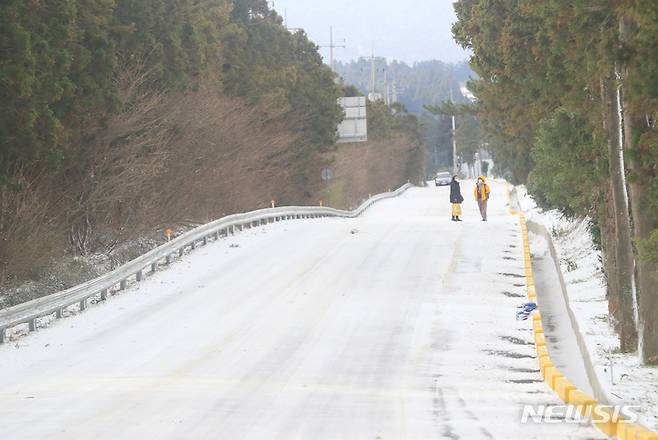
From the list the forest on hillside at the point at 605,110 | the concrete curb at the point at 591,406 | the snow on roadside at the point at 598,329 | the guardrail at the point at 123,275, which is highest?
the forest on hillside at the point at 605,110

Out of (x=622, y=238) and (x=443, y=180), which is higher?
(x=622, y=238)

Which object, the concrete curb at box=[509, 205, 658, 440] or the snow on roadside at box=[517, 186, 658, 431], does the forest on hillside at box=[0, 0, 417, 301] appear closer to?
the snow on roadside at box=[517, 186, 658, 431]

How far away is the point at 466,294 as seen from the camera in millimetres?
21641

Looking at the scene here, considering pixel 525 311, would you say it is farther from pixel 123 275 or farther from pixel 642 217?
pixel 123 275

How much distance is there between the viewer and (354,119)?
227 ft

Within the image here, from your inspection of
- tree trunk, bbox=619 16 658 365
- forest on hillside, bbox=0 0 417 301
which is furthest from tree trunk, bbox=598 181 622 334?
forest on hillside, bbox=0 0 417 301

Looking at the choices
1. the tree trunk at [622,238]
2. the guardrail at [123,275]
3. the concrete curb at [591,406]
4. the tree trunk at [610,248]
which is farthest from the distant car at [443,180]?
the concrete curb at [591,406]

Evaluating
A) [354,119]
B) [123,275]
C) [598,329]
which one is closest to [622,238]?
[598,329]

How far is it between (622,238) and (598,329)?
257 centimetres

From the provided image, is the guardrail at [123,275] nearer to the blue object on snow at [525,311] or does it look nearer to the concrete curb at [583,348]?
the blue object on snow at [525,311]

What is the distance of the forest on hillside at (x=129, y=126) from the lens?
2405 centimetres

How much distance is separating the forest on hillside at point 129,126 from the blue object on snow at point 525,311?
34.8 ft

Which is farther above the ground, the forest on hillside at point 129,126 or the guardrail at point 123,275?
the forest on hillside at point 129,126

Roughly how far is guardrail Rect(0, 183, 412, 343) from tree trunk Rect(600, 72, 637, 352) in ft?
31.2
